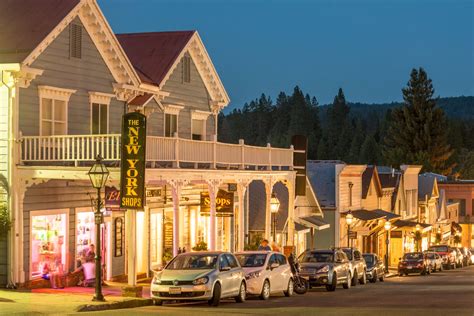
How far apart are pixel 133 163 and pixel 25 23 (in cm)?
675

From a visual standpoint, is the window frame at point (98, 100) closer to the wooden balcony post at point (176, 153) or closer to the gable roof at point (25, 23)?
the gable roof at point (25, 23)

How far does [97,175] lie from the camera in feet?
87.0

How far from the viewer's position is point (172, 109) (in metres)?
40.3

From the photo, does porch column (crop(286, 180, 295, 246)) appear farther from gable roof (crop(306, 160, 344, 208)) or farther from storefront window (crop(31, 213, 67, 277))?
gable roof (crop(306, 160, 344, 208))

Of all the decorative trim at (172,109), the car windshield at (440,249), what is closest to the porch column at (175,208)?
the decorative trim at (172,109)

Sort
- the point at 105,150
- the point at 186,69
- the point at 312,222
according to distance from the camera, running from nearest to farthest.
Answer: the point at 105,150
the point at 186,69
the point at 312,222

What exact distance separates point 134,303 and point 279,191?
84.9 feet

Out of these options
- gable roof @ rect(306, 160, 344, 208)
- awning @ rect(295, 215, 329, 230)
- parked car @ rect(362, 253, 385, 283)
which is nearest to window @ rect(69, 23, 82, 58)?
parked car @ rect(362, 253, 385, 283)

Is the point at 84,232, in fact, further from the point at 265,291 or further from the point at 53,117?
the point at 265,291

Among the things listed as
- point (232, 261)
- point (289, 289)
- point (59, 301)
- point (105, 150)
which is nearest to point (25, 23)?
point (105, 150)

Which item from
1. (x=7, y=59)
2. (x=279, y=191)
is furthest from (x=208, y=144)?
(x=279, y=191)

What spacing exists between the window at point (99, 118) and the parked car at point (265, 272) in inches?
299

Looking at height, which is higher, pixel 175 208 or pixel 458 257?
pixel 175 208

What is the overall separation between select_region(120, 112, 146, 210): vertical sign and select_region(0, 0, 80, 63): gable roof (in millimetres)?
4146
